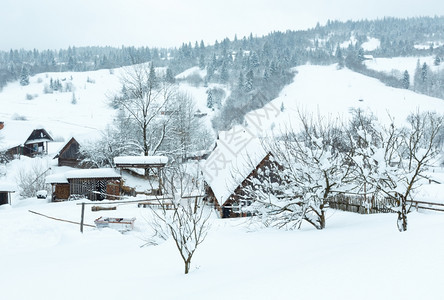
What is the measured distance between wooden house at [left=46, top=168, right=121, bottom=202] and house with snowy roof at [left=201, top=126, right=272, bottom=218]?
7.40 metres

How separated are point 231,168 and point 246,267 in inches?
495

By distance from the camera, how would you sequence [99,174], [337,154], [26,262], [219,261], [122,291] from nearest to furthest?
[122,291] < [219,261] < [26,262] < [337,154] < [99,174]

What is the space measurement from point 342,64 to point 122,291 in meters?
139

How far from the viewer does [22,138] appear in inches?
1843

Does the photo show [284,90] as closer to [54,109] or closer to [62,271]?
[54,109]

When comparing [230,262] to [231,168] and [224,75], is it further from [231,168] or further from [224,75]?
[224,75]

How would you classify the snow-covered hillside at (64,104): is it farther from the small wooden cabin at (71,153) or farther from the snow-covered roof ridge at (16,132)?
the small wooden cabin at (71,153)

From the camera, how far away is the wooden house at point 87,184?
2309 centimetres

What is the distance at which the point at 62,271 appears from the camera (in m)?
7.72

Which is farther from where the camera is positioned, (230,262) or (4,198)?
(4,198)

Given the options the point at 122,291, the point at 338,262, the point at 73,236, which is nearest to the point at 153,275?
the point at 122,291

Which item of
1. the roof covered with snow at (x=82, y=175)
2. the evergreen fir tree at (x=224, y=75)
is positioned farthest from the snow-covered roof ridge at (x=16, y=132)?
the evergreen fir tree at (x=224, y=75)

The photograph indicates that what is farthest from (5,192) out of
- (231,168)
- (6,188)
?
(231,168)

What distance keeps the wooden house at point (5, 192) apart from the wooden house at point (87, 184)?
10.3 ft
